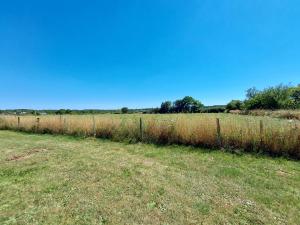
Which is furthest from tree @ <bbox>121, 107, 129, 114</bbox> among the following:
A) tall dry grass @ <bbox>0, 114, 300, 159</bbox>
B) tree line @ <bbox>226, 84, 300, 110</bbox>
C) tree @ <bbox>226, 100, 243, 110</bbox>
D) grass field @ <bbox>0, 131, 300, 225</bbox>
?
grass field @ <bbox>0, 131, 300, 225</bbox>

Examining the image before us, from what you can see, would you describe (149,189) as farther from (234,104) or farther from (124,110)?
(124,110)

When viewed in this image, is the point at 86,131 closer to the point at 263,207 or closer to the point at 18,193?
the point at 18,193

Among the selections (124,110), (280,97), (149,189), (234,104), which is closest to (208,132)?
(149,189)

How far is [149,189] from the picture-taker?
4.98 m

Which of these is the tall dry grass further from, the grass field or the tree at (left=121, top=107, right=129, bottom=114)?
the tree at (left=121, top=107, right=129, bottom=114)

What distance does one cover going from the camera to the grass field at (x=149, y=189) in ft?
12.5

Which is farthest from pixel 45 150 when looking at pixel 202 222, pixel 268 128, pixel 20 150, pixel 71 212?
pixel 268 128

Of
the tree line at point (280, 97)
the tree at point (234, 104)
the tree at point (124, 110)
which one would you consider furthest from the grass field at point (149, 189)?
the tree at point (124, 110)

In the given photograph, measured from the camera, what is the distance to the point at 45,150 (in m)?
9.42

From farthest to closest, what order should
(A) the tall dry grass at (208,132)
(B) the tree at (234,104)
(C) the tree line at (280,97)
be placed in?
(B) the tree at (234,104), (C) the tree line at (280,97), (A) the tall dry grass at (208,132)

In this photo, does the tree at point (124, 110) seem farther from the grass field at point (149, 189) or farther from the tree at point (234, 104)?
the grass field at point (149, 189)

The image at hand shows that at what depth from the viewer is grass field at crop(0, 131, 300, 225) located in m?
3.82

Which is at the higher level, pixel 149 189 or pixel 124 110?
pixel 124 110

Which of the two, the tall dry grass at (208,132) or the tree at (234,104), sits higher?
the tree at (234,104)
